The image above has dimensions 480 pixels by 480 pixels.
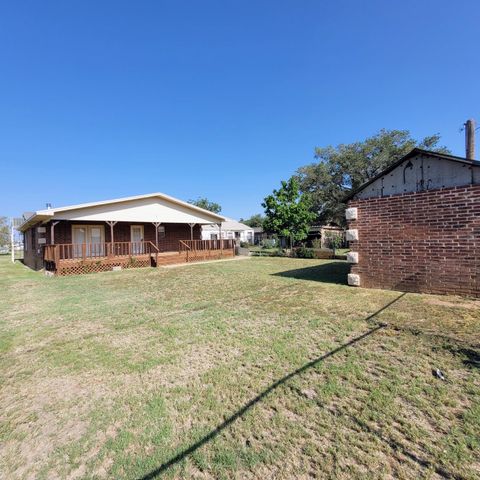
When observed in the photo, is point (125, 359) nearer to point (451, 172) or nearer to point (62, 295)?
point (62, 295)

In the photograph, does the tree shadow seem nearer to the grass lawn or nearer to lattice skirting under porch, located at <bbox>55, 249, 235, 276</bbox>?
the grass lawn

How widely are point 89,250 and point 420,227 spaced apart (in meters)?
15.7

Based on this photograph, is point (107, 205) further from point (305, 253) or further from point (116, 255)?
point (305, 253)

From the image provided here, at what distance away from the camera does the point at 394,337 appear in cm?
398

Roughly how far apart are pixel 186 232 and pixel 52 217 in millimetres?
9164

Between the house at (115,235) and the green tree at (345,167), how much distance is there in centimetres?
1990

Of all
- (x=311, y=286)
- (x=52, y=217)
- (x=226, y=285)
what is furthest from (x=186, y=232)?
(x=311, y=286)

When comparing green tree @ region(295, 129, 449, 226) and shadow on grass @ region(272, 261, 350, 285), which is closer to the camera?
shadow on grass @ region(272, 261, 350, 285)

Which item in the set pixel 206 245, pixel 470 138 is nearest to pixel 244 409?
pixel 470 138

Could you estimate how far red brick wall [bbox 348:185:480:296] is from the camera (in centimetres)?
577

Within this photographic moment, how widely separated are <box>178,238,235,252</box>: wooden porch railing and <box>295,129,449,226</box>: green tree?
57.6 feet

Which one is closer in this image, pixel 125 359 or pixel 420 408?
pixel 420 408

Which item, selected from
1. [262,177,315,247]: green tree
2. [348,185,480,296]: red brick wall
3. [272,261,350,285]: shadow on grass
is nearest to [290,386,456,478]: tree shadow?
[348,185,480,296]: red brick wall

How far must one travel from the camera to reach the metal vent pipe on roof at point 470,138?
29.2ft
